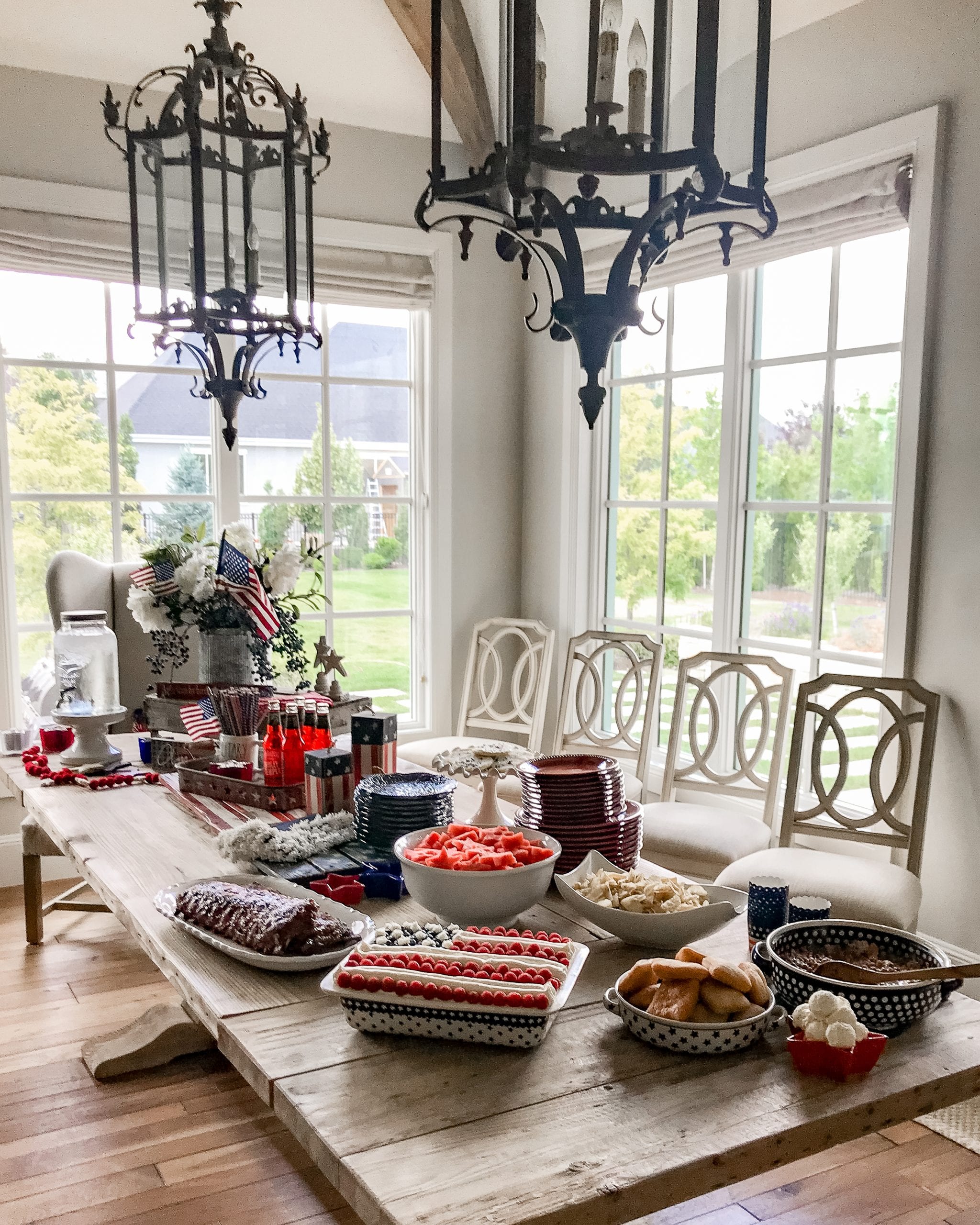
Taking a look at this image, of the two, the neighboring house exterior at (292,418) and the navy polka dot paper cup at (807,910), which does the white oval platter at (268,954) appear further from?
the neighboring house exterior at (292,418)

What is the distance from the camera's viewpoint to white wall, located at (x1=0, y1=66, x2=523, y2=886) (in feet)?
12.7

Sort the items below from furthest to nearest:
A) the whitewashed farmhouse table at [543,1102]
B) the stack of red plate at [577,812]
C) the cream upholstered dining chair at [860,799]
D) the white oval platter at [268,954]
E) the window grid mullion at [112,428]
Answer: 1. the window grid mullion at [112,428]
2. the cream upholstered dining chair at [860,799]
3. the stack of red plate at [577,812]
4. the white oval platter at [268,954]
5. the whitewashed farmhouse table at [543,1102]

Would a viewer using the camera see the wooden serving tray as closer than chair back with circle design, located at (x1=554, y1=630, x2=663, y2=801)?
Yes

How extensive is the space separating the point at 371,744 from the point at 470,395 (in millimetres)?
2349

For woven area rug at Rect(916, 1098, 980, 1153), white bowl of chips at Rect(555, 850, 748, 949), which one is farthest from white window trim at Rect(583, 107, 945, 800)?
white bowl of chips at Rect(555, 850, 748, 949)

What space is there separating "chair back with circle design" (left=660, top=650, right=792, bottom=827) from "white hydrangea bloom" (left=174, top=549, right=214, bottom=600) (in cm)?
153

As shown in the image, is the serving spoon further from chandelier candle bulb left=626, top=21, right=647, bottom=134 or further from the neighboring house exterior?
the neighboring house exterior

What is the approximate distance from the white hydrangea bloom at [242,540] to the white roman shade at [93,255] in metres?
1.34

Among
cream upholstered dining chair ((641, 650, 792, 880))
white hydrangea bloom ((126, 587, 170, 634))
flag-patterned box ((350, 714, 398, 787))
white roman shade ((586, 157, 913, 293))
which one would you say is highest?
white roman shade ((586, 157, 913, 293))

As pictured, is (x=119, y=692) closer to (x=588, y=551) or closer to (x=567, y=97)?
(x=588, y=551)

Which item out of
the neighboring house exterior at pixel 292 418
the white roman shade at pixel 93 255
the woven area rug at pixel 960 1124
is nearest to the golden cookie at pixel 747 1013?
the woven area rug at pixel 960 1124

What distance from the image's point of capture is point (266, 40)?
11.1ft

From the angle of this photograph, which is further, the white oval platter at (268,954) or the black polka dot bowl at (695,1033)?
the white oval platter at (268,954)

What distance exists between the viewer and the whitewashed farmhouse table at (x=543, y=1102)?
37.8 inches
